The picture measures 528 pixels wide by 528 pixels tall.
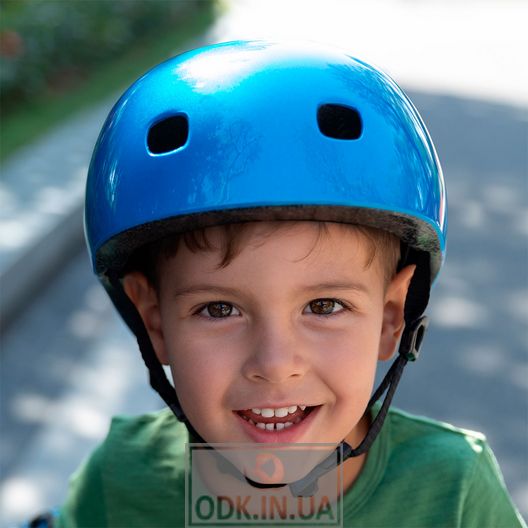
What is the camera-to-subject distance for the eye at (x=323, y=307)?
2254 millimetres

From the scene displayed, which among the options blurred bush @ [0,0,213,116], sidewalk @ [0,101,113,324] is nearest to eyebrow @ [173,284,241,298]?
sidewalk @ [0,101,113,324]

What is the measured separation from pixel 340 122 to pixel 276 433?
664 mm

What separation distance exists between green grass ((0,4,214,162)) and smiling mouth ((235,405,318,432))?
5.89 meters

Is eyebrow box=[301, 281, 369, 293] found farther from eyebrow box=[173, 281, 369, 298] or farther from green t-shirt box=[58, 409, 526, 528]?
green t-shirt box=[58, 409, 526, 528]

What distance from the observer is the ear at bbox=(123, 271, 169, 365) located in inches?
101

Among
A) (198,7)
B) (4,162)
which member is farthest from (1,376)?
(198,7)

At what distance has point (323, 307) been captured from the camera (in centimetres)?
226

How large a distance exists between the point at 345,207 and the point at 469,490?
26.0 inches

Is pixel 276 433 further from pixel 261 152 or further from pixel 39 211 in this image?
pixel 39 211

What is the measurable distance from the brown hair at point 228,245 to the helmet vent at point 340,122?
22 centimetres

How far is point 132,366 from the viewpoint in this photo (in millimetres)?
5234

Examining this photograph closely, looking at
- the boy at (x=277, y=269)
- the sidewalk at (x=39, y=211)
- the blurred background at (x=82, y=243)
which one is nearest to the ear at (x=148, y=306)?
the boy at (x=277, y=269)

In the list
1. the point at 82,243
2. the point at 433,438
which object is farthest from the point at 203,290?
the point at 82,243

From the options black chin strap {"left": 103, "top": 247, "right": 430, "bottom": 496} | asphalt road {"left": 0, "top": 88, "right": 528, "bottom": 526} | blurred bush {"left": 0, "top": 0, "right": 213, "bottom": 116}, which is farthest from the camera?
blurred bush {"left": 0, "top": 0, "right": 213, "bottom": 116}
